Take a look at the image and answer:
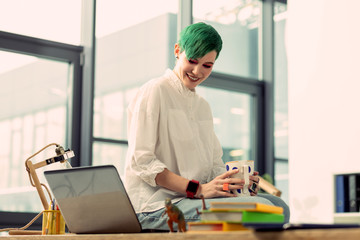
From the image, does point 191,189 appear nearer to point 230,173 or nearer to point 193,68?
point 230,173

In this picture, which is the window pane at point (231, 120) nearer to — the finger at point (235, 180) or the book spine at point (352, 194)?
the book spine at point (352, 194)

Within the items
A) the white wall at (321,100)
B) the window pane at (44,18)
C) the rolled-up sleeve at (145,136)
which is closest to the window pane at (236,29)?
the white wall at (321,100)

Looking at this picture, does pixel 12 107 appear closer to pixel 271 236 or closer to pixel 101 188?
pixel 101 188

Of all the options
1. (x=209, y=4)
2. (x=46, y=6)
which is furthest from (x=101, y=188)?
(x=209, y=4)

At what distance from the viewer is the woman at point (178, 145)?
5.10 ft

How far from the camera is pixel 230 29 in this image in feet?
17.4

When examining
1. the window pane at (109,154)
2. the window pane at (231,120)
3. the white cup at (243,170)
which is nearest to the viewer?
the white cup at (243,170)

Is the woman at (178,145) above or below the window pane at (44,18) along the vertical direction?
below

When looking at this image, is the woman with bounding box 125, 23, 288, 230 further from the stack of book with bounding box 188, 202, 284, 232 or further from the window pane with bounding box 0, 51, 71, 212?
the window pane with bounding box 0, 51, 71, 212

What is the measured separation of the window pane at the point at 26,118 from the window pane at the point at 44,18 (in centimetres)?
19

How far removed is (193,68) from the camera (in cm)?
175

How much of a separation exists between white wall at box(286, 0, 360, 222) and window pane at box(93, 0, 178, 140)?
104cm

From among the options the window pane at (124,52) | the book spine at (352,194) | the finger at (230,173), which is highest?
the window pane at (124,52)

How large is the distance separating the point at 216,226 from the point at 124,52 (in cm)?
345
